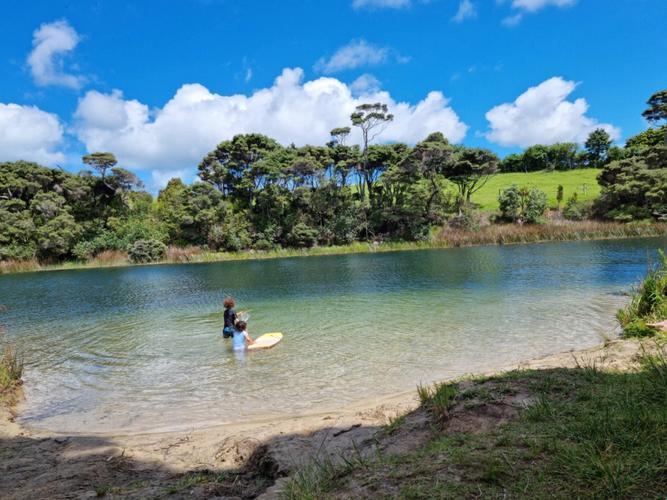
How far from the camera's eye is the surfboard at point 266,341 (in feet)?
35.9

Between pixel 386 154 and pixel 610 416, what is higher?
pixel 386 154

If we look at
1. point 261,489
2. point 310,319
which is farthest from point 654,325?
point 310,319

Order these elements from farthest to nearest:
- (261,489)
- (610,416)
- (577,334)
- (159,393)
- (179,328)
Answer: (179,328) < (577,334) < (159,393) < (261,489) < (610,416)

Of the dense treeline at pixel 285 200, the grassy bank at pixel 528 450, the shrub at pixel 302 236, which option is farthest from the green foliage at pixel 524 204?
the grassy bank at pixel 528 450

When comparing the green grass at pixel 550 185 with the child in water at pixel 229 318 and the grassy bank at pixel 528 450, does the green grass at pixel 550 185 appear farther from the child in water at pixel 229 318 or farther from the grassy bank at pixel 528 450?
the grassy bank at pixel 528 450

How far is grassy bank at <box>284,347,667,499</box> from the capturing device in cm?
274

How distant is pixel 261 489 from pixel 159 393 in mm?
5120

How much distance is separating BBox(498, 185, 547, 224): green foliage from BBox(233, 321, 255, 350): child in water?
160 feet

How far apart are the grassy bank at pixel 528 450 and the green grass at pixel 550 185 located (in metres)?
56.6

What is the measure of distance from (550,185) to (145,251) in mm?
60044

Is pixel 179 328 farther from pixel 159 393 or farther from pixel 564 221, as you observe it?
pixel 564 221

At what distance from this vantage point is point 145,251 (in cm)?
4997

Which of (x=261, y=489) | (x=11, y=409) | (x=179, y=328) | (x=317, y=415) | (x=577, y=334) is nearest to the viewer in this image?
(x=261, y=489)

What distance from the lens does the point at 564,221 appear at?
49.9 meters
